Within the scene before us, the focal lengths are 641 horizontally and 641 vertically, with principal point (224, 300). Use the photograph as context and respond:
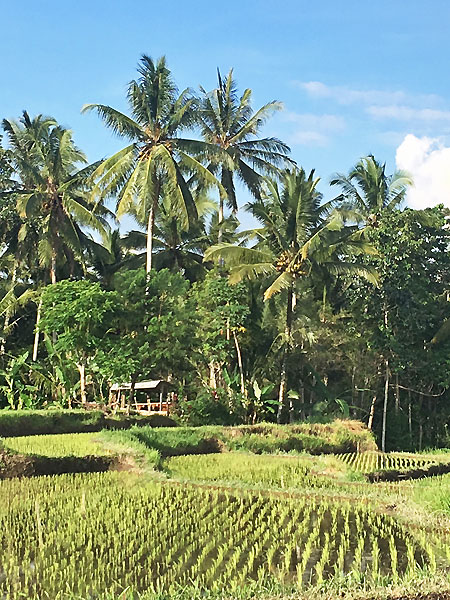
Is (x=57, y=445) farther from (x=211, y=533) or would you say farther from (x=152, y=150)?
(x=152, y=150)

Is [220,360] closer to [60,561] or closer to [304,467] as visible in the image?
[304,467]

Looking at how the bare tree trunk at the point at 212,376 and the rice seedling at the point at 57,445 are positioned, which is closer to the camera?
the rice seedling at the point at 57,445

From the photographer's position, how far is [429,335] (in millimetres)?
21109

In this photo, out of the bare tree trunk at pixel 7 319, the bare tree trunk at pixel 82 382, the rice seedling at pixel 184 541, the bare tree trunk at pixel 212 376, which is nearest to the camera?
the rice seedling at pixel 184 541

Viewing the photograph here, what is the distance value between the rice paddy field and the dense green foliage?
707 cm

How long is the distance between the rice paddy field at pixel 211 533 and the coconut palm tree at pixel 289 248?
7860mm

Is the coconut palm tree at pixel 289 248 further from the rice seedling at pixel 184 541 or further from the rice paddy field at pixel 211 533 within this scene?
the rice seedling at pixel 184 541

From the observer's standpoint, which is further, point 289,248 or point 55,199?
point 55,199

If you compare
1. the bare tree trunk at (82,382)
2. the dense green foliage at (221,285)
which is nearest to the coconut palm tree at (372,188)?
the dense green foliage at (221,285)

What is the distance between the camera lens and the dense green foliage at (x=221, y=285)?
17047 millimetres

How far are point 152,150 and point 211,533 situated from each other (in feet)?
45.7

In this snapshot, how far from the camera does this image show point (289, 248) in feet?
58.3

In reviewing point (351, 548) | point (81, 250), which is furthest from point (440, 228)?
point (351, 548)

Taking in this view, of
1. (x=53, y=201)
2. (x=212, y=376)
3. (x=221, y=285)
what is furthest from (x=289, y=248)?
(x=53, y=201)
